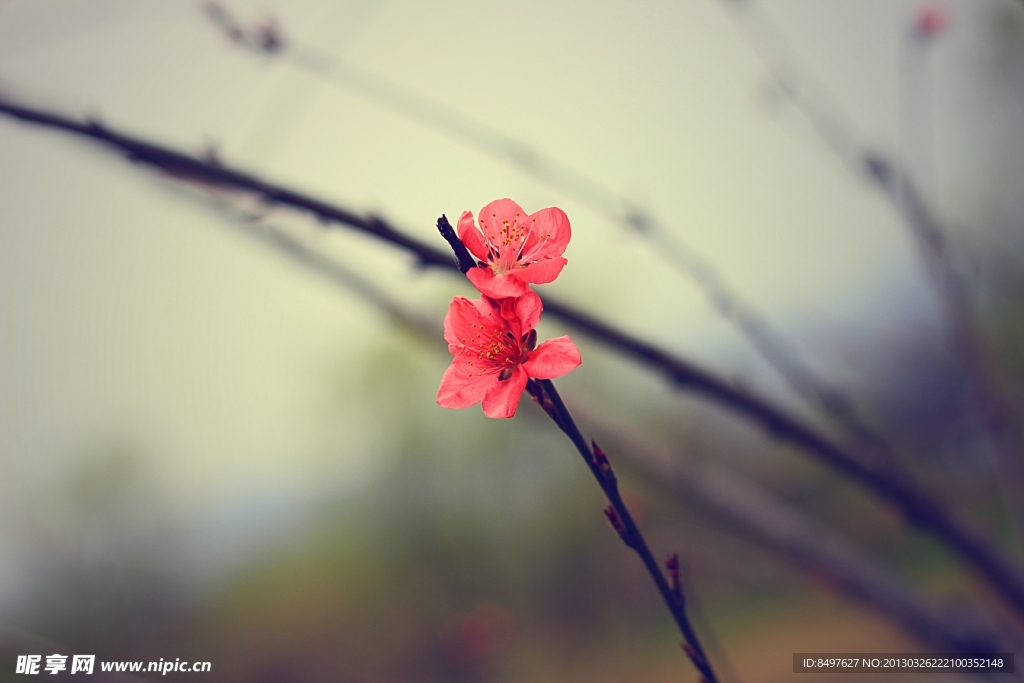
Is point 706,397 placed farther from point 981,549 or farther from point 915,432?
point 915,432

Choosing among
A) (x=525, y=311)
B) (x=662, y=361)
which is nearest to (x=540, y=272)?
(x=525, y=311)

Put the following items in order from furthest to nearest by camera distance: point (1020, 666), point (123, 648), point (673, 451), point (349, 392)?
point (349, 392) → point (123, 648) → point (673, 451) → point (1020, 666)

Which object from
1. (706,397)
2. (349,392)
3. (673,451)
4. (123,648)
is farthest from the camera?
(349,392)

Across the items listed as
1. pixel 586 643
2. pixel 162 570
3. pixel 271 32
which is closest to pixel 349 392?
pixel 162 570

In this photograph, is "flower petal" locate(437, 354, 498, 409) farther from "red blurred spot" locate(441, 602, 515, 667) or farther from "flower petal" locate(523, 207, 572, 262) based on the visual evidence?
"red blurred spot" locate(441, 602, 515, 667)

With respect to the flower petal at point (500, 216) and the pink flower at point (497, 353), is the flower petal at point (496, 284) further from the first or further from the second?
the flower petal at point (500, 216)

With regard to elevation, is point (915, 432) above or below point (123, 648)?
above

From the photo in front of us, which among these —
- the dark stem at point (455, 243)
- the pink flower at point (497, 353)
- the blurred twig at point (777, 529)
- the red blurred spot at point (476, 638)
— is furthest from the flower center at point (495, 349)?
the red blurred spot at point (476, 638)
